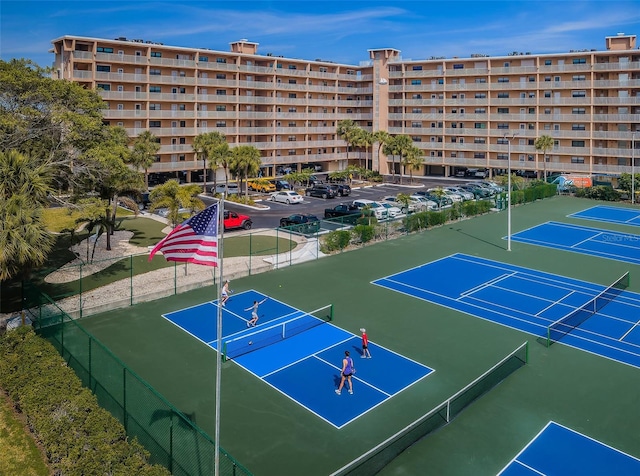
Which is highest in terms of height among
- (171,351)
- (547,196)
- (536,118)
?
(536,118)

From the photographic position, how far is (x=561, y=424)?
1805 cm

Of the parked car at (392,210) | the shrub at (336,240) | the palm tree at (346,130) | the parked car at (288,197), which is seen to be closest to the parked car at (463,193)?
the parked car at (392,210)

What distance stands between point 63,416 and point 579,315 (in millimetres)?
22220

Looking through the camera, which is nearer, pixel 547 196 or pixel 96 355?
pixel 96 355

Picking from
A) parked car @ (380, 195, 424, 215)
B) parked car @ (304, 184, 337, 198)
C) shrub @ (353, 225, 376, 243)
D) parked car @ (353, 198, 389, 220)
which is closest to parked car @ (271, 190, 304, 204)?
parked car @ (304, 184, 337, 198)

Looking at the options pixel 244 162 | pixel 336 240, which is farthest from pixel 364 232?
pixel 244 162

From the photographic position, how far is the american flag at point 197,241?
45.7 feet

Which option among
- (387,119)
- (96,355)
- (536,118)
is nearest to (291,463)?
(96,355)

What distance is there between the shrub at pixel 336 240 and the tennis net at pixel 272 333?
12.2 meters

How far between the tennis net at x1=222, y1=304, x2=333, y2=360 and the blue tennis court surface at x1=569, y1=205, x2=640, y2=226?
123 ft

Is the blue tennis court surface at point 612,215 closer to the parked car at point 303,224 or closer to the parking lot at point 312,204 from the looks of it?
the parking lot at point 312,204

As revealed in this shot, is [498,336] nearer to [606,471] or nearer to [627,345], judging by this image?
[627,345]

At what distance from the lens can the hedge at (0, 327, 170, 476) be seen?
556 inches

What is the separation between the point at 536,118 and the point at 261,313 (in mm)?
66334
